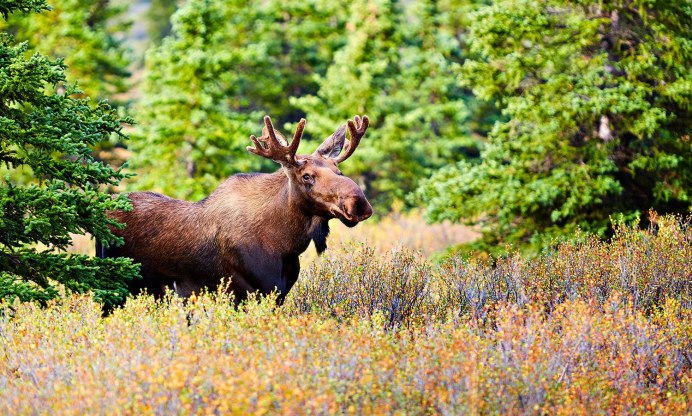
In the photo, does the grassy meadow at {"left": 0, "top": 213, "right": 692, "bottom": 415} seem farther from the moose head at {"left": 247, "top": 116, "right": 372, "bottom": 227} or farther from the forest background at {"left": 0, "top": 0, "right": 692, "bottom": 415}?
the moose head at {"left": 247, "top": 116, "right": 372, "bottom": 227}

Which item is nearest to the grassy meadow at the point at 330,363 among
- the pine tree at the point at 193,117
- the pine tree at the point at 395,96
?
the pine tree at the point at 193,117

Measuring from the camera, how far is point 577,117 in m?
13.1

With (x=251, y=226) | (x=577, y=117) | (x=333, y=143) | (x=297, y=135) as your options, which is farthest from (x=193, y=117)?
(x=297, y=135)

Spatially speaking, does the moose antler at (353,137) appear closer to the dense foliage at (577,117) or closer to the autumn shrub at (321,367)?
the autumn shrub at (321,367)

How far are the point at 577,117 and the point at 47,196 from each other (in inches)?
327

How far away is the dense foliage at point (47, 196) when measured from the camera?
7.54m

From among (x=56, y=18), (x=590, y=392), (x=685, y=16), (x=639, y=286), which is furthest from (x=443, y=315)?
(x=56, y=18)

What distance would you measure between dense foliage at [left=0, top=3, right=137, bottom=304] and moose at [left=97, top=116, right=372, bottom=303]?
2.30 feet

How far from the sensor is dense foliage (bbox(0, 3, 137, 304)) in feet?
24.7

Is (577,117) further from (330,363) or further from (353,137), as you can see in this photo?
(330,363)

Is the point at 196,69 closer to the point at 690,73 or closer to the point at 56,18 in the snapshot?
the point at 56,18

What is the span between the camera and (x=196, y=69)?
903 inches

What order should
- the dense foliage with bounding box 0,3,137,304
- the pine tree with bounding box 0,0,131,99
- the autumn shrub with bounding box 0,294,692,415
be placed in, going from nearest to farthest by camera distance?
the autumn shrub with bounding box 0,294,692,415, the dense foliage with bounding box 0,3,137,304, the pine tree with bounding box 0,0,131,99

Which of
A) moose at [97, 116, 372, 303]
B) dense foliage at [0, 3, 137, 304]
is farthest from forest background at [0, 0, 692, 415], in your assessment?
moose at [97, 116, 372, 303]
